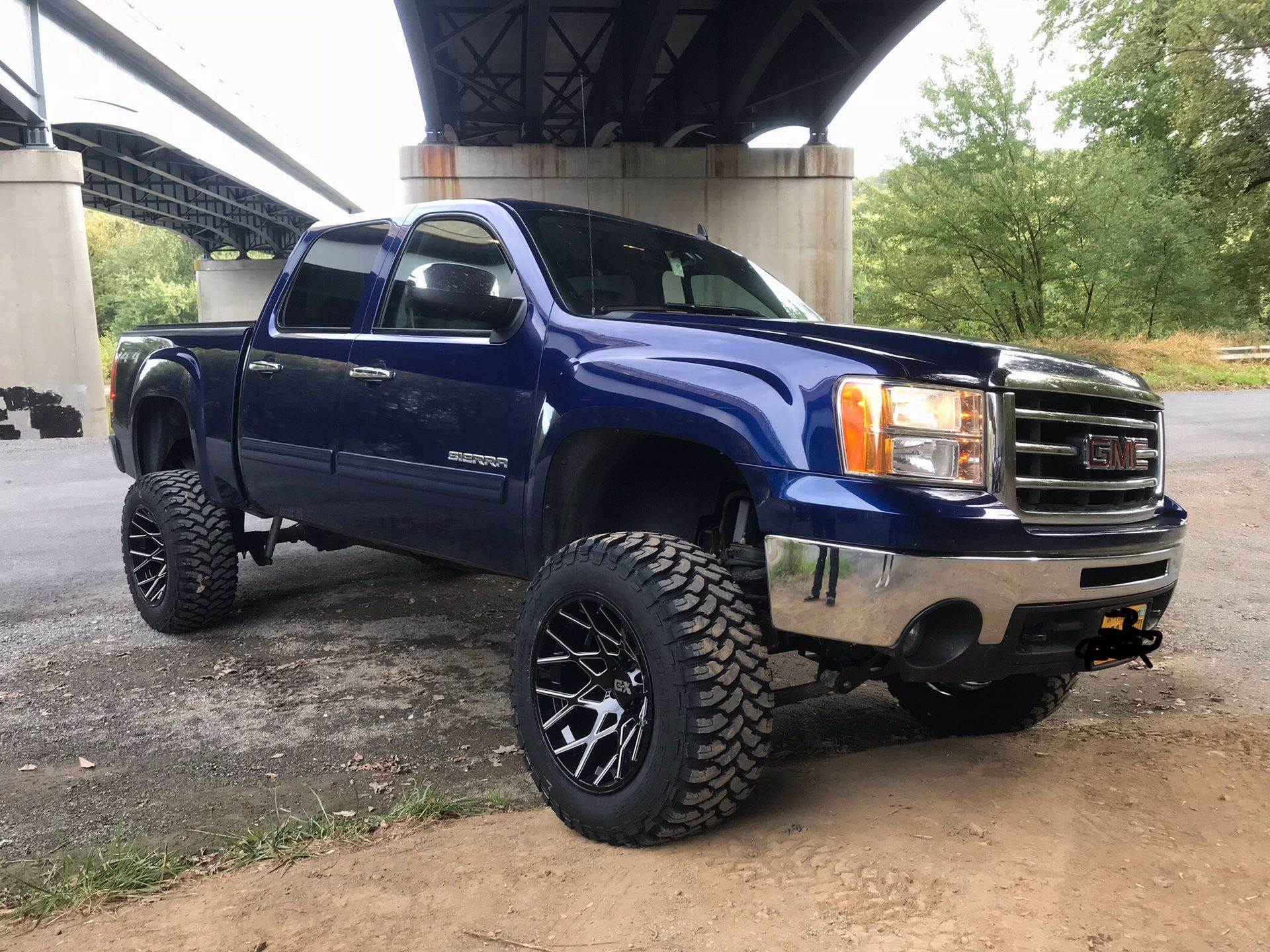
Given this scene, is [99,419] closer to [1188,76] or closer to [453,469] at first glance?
[453,469]

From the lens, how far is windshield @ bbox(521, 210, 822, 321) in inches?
152

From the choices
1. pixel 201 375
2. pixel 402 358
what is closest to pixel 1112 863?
pixel 402 358

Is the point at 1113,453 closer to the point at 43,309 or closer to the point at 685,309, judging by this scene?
the point at 685,309

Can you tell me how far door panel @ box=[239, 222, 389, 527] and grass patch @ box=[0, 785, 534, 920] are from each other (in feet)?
5.12

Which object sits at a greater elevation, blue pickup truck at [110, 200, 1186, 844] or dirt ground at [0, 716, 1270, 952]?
blue pickup truck at [110, 200, 1186, 844]

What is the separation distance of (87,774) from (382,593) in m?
2.72

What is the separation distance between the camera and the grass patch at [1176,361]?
28.2 meters

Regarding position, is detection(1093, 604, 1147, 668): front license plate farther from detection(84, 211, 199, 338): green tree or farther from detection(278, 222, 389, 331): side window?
detection(84, 211, 199, 338): green tree

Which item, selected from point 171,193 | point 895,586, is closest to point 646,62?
point 895,586

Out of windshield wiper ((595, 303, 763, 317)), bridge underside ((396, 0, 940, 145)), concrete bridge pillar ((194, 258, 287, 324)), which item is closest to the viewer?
windshield wiper ((595, 303, 763, 317))

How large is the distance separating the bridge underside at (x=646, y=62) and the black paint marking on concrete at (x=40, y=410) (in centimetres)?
935

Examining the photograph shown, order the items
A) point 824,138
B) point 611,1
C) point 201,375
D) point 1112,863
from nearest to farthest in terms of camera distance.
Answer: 1. point 1112,863
2. point 201,375
3. point 611,1
4. point 824,138

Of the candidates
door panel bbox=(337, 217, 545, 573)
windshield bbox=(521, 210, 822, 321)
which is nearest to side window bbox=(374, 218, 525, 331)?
door panel bbox=(337, 217, 545, 573)

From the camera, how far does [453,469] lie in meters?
3.83
